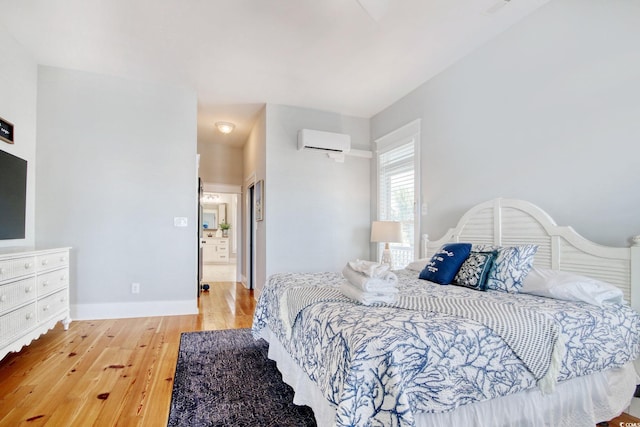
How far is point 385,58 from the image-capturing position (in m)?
3.35

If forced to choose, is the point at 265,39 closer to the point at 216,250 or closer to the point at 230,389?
the point at 230,389

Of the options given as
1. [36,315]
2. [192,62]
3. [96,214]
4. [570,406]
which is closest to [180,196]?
[96,214]

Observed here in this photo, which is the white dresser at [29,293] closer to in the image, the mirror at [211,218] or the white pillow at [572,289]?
the white pillow at [572,289]

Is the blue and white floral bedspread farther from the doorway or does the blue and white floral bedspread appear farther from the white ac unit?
the doorway

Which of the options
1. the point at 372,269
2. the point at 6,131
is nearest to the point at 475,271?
the point at 372,269

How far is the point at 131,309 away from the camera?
12.8 feet

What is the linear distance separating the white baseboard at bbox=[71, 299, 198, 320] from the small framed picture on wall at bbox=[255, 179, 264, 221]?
57.8 inches

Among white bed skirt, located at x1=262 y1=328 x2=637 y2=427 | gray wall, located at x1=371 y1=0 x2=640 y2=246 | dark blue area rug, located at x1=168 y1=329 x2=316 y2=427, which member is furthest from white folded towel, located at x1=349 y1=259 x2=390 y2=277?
gray wall, located at x1=371 y1=0 x2=640 y2=246

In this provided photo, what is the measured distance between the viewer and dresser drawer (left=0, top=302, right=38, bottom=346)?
2252mm

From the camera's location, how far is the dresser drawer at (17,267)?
224cm

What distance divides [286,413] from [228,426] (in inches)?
12.7

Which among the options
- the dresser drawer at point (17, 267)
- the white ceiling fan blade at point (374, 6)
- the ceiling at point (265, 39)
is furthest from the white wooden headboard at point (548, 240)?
the dresser drawer at point (17, 267)

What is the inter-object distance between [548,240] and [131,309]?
4.32m

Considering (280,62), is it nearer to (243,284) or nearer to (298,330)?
(298,330)
